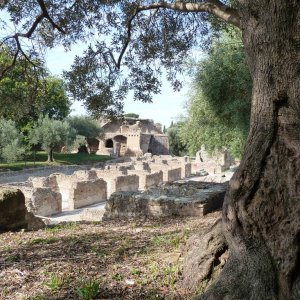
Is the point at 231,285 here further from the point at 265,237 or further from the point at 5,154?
the point at 5,154

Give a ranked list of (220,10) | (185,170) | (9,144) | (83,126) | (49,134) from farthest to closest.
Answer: (83,126), (49,134), (185,170), (9,144), (220,10)

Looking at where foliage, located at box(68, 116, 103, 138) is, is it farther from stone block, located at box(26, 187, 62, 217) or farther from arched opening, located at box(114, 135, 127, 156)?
stone block, located at box(26, 187, 62, 217)

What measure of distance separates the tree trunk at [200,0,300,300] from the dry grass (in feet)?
2.04

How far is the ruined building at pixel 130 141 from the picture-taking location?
52625 mm

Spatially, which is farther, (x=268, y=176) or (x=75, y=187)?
(x=75, y=187)

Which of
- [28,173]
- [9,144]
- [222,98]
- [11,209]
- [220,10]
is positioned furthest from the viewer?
[9,144]

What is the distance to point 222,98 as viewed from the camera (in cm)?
1312

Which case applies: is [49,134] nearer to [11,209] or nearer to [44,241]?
[11,209]

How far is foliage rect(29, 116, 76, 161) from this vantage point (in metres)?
36.7

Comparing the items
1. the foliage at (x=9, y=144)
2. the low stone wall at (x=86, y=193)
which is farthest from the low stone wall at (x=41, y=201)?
the foliage at (x=9, y=144)

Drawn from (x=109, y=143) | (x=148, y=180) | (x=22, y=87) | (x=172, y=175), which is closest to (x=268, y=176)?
(x=22, y=87)

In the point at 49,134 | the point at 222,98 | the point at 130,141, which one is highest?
the point at 222,98

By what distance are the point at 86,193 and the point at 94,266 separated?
1481 cm

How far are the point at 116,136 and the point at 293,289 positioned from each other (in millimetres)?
52019
